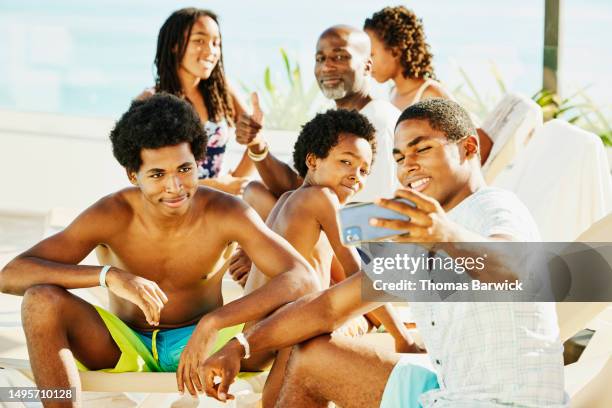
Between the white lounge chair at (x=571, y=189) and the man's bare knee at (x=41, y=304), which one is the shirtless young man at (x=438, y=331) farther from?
the white lounge chair at (x=571, y=189)

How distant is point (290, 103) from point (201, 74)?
12.9ft

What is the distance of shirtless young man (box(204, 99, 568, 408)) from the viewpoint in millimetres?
2070

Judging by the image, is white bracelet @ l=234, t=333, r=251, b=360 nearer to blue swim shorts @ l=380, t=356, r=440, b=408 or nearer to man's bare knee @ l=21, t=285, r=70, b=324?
blue swim shorts @ l=380, t=356, r=440, b=408

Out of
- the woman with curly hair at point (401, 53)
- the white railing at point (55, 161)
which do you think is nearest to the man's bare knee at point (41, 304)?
the woman with curly hair at point (401, 53)

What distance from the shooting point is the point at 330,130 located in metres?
3.50

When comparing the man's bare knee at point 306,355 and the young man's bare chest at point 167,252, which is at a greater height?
the young man's bare chest at point 167,252

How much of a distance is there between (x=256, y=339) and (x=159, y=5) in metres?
9.55

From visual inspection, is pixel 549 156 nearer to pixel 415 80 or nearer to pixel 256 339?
pixel 415 80


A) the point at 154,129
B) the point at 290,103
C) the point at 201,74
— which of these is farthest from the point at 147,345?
the point at 290,103

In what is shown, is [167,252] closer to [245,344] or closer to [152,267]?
[152,267]

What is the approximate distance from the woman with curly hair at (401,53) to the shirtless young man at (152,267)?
97.2 inches

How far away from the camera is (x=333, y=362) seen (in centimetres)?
246

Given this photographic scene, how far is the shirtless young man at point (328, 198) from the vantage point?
10.5ft

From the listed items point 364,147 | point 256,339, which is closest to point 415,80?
point 364,147
